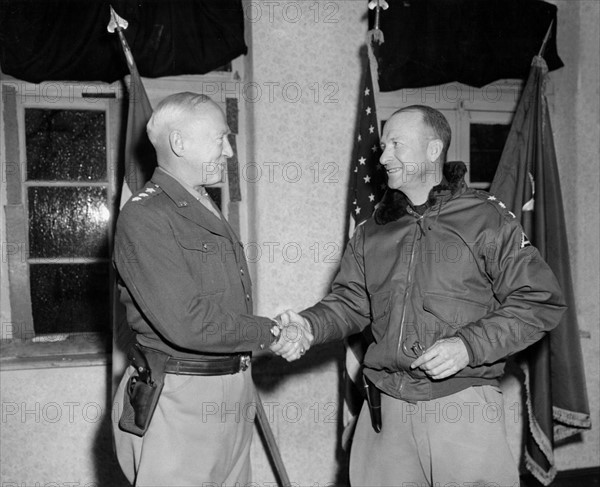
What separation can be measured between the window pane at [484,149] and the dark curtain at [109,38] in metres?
1.36

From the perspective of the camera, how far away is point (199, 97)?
1799 millimetres

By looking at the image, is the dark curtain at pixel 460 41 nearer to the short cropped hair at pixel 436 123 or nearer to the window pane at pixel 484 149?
the window pane at pixel 484 149

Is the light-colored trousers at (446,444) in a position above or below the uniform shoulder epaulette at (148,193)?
below

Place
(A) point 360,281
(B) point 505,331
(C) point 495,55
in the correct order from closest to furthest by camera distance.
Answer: (B) point 505,331 < (A) point 360,281 < (C) point 495,55

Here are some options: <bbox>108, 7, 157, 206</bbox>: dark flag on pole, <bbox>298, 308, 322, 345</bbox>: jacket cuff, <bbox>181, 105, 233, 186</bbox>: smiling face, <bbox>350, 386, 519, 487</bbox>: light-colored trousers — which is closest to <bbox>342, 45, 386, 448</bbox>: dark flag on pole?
<bbox>298, 308, 322, 345</bbox>: jacket cuff

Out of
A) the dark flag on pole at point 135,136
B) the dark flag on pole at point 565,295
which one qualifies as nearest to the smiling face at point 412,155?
the dark flag on pole at point 565,295

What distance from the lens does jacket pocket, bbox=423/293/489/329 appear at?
1799mm

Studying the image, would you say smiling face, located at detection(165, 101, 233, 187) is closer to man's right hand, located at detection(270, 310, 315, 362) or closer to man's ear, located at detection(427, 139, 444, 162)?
man's right hand, located at detection(270, 310, 315, 362)

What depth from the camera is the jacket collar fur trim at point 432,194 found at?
1.93 m

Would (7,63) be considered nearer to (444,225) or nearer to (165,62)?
(165,62)

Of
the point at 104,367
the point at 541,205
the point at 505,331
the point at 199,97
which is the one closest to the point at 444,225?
the point at 505,331

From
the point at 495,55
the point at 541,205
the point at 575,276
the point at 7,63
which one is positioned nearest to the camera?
the point at 7,63

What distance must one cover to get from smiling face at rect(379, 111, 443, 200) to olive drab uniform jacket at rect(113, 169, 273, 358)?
58 centimetres

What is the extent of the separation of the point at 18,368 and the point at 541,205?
96.4 inches
